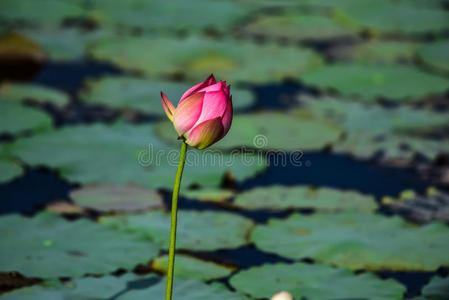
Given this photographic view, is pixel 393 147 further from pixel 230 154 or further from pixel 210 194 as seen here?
pixel 210 194

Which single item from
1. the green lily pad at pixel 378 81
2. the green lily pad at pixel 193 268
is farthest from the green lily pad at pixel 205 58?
the green lily pad at pixel 193 268

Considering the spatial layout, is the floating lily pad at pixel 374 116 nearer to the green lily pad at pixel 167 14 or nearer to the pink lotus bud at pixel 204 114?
the green lily pad at pixel 167 14

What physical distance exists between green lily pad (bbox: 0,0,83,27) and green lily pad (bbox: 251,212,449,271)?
255 centimetres

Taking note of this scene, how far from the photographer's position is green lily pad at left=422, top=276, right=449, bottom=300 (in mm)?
1861

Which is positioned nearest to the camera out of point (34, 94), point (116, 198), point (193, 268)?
point (193, 268)

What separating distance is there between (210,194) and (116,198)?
33 centimetres

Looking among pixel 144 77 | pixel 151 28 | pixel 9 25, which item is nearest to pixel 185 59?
pixel 144 77

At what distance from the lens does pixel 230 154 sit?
2766 mm

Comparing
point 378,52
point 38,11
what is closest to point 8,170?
point 38,11

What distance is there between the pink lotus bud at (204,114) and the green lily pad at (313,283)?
25.7 inches

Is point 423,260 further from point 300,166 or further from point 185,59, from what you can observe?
point 185,59

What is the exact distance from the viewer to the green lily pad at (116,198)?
2350 mm

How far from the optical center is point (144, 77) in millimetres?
3490

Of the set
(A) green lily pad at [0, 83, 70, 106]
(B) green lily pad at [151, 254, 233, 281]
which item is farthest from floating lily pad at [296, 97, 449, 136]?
(B) green lily pad at [151, 254, 233, 281]
